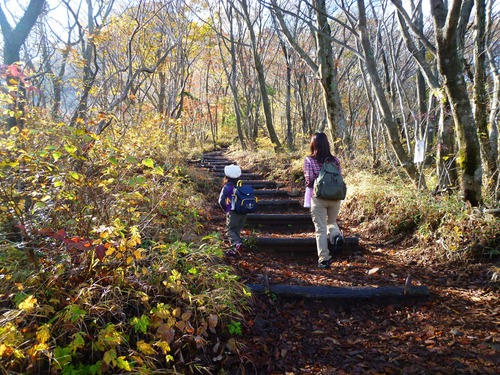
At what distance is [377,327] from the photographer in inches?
113

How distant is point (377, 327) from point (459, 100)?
9.58 ft

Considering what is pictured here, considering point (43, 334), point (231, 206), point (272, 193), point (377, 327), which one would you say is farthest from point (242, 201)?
point (272, 193)

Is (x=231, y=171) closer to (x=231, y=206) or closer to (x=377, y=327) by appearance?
(x=231, y=206)

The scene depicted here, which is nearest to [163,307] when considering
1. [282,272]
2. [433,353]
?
[282,272]

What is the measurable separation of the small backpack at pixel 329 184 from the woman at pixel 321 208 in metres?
0.14

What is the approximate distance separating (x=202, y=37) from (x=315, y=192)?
14661mm

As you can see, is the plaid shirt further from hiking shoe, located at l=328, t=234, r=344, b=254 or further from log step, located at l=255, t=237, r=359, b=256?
log step, located at l=255, t=237, r=359, b=256

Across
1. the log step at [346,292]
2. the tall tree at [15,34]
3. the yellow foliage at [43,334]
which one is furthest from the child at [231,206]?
the tall tree at [15,34]

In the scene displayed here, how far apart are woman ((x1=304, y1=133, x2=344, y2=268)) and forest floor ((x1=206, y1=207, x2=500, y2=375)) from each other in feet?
0.98

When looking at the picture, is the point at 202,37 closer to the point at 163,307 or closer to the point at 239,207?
the point at 239,207

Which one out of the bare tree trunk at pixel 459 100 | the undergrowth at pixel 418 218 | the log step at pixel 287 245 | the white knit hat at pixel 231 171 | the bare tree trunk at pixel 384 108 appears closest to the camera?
the bare tree trunk at pixel 459 100

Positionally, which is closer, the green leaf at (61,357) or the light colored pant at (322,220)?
the green leaf at (61,357)

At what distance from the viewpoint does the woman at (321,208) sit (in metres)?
4.14

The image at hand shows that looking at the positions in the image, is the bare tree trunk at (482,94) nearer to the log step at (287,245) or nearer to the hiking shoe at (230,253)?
the log step at (287,245)
